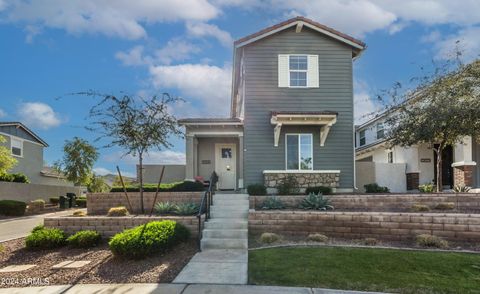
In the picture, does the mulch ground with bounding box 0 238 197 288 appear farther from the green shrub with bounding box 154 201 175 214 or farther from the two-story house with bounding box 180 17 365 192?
the two-story house with bounding box 180 17 365 192

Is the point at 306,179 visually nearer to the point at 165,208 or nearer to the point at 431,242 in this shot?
the point at 165,208

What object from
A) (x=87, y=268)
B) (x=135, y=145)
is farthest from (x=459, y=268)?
(x=135, y=145)

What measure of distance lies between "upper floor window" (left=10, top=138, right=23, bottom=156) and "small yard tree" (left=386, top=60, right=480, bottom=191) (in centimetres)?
2645

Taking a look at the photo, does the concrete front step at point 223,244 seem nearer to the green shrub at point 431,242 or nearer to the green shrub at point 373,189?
the green shrub at point 431,242

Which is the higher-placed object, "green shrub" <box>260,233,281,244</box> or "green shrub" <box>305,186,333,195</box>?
"green shrub" <box>305,186,333,195</box>

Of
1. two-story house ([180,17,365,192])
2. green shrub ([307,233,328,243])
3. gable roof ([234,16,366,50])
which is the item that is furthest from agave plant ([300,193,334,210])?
gable roof ([234,16,366,50])

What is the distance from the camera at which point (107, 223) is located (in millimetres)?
9734

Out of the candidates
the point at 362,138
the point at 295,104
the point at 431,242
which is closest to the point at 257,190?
the point at 295,104

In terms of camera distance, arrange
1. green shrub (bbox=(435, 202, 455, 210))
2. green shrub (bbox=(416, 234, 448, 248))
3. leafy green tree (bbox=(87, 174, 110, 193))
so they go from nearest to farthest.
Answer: green shrub (bbox=(416, 234, 448, 248)) < green shrub (bbox=(435, 202, 455, 210)) < leafy green tree (bbox=(87, 174, 110, 193))

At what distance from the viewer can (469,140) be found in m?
16.1

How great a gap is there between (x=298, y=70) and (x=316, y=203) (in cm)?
674

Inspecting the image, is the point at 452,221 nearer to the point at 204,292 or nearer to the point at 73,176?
the point at 204,292

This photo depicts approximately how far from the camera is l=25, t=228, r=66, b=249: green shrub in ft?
28.8

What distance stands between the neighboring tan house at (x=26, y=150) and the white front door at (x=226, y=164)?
1640 centimetres
